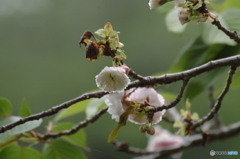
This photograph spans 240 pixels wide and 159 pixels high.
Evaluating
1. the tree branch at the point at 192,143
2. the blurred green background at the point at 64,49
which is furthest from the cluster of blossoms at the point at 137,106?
the blurred green background at the point at 64,49

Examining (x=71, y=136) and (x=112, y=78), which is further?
(x=71, y=136)

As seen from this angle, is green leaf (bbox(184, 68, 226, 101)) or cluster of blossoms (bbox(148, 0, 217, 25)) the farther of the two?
green leaf (bbox(184, 68, 226, 101))

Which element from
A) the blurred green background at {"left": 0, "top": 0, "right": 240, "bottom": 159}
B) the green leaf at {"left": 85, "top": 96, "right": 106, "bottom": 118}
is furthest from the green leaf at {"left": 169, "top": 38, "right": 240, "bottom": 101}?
the blurred green background at {"left": 0, "top": 0, "right": 240, "bottom": 159}

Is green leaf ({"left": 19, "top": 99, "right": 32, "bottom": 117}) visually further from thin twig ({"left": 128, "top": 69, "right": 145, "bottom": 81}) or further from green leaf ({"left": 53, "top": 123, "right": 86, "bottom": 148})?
thin twig ({"left": 128, "top": 69, "right": 145, "bottom": 81})

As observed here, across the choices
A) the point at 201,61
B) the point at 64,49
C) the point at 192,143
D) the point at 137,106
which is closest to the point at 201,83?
the point at 201,61

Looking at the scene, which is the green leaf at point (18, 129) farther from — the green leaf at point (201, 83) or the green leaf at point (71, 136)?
the green leaf at point (201, 83)

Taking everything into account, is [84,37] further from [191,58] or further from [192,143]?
[192,143]

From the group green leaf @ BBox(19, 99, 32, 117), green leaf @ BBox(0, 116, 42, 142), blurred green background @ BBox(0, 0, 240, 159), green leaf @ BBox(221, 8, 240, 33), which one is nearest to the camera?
green leaf @ BBox(0, 116, 42, 142)
